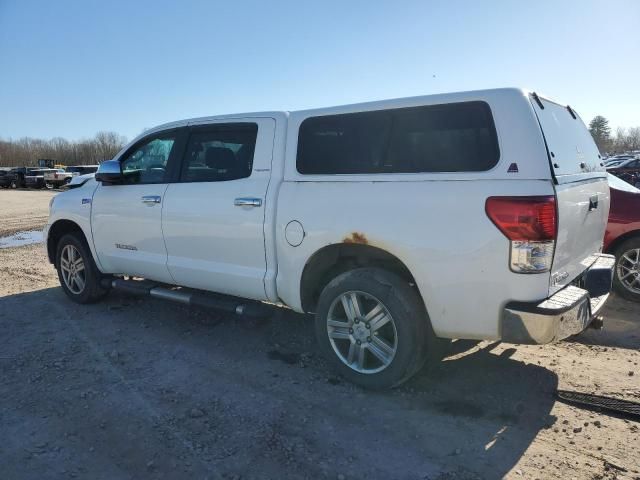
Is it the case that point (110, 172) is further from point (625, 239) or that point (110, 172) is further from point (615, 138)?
point (615, 138)

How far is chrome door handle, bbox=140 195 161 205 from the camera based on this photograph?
4.89m

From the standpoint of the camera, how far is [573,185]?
3.33m

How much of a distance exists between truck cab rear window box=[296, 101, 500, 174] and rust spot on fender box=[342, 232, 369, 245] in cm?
46

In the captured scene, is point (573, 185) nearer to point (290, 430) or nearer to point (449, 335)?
point (449, 335)

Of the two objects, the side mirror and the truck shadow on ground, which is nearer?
the truck shadow on ground

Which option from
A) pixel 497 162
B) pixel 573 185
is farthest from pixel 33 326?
pixel 573 185

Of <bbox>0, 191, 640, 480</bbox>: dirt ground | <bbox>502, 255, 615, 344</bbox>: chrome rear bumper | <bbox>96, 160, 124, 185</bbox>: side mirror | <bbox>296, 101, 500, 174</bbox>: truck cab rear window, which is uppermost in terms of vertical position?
<bbox>296, 101, 500, 174</bbox>: truck cab rear window

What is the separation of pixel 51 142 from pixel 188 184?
126m

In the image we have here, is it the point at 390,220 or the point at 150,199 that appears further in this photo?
the point at 150,199

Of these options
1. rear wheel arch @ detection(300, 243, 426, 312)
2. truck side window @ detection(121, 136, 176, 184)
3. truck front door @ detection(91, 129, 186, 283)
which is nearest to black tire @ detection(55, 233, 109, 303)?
truck front door @ detection(91, 129, 186, 283)

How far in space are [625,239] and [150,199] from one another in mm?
5354

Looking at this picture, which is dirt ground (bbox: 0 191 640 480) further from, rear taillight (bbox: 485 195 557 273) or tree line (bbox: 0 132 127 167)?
tree line (bbox: 0 132 127 167)

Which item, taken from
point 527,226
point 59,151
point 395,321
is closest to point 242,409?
point 395,321

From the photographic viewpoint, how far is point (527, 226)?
295 cm
